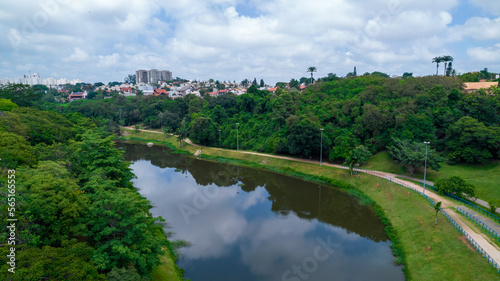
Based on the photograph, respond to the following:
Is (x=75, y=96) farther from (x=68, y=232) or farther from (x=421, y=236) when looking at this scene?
(x=421, y=236)

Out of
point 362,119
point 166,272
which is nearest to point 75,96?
point 362,119

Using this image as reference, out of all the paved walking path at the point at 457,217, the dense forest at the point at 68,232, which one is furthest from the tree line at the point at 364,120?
the dense forest at the point at 68,232

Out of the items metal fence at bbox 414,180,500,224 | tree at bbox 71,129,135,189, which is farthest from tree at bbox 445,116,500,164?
tree at bbox 71,129,135,189

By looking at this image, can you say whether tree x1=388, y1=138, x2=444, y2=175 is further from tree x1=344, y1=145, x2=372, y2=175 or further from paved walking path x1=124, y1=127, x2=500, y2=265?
tree x1=344, y1=145, x2=372, y2=175

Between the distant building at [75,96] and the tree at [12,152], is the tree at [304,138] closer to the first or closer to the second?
the tree at [12,152]

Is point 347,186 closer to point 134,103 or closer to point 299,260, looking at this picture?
point 299,260

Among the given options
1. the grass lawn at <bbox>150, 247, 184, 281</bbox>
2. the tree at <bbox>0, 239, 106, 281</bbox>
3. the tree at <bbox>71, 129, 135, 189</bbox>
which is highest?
the tree at <bbox>71, 129, 135, 189</bbox>

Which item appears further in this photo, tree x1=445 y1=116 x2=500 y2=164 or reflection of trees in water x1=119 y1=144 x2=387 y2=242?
tree x1=445 y1=116 x2=500 y2=164
